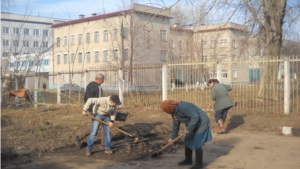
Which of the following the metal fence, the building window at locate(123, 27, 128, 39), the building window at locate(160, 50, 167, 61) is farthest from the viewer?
the building window at locate(160, 50, 167, 61)

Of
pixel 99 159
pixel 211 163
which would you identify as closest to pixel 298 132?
pixel 211 163

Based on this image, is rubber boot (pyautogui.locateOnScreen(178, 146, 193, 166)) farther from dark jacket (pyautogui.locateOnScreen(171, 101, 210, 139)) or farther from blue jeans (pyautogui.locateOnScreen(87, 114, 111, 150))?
blue jeans (pyautogui.locateOnScreen(87, 114, 111, 150))

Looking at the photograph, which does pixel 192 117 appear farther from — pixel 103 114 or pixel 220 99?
pixel 220 99

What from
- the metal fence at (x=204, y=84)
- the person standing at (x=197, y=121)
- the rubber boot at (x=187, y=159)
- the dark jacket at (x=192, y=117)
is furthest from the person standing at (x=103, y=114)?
the metal fence at (x=204, y=84)

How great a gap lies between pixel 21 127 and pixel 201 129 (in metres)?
5.40

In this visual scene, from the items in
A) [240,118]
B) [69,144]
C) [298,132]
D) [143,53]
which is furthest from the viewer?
[143,53]

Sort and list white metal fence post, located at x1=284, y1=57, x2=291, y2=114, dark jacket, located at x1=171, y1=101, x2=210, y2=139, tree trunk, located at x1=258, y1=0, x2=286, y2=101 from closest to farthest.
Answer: dark jacket, located at x1=171, y1=101, x2=210, y2=139
white metal fence post, located at x1=284, y1=57, x2=291, y2=114
tree trunk, located at x1=258, y1=0, x2=286, y2=101

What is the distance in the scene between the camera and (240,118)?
12195 mm

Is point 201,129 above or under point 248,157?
above

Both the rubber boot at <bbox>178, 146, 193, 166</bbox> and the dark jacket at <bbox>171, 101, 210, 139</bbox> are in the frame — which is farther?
the rubber boot at <bbox>178, 146, 193, 166</bbox>

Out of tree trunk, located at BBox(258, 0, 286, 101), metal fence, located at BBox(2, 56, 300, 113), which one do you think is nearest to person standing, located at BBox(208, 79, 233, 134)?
metal fence, located at BBox(2, 56, 300, 113)

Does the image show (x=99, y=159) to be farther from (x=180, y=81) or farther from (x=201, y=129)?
(x=180, y=81)

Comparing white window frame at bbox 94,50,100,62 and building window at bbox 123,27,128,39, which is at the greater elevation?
building window at bbox 123,27,128,39

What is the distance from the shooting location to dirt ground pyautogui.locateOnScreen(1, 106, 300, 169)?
6859mm
